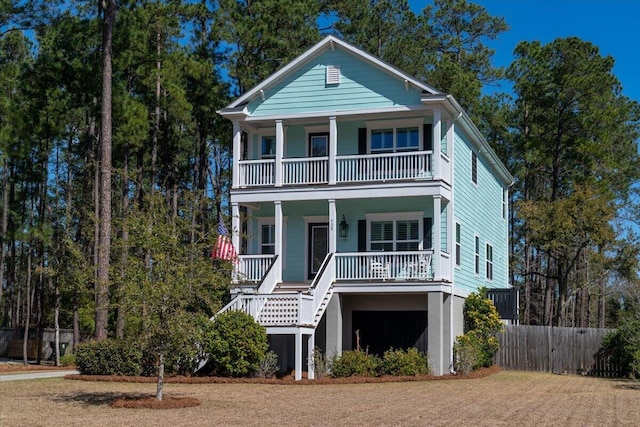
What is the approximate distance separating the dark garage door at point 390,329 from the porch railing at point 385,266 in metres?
1.95

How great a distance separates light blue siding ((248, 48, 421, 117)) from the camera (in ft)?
→ 89.0

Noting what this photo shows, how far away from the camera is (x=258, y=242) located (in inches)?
1143

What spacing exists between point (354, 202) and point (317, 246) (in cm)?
201

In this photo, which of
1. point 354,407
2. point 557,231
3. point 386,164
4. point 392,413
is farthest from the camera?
point 557,231

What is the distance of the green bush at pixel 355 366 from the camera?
24038 millimetres

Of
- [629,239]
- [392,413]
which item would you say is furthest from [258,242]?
[629,239]

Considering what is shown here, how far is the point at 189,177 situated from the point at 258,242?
737 inches

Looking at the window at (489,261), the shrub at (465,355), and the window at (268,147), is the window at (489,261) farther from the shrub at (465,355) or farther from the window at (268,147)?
the window at (268,147)

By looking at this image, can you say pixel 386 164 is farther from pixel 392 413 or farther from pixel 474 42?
pixel 474 42

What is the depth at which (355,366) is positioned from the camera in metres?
24.0

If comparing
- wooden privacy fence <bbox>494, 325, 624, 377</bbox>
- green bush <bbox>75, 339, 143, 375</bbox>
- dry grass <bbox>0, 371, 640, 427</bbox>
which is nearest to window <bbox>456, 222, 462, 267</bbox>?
wooden privacy fence <bbox>494, 325, 624, 377</bbox>

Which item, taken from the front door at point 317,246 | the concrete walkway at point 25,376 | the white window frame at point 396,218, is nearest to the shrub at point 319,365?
the front door at point 317,246

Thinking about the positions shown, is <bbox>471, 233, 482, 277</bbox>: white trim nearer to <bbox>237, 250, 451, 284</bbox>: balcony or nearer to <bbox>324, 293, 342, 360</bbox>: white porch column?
<bbox>237, 250, 451, 284</bbox>: balcony

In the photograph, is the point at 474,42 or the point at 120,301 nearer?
the point at 120,301
